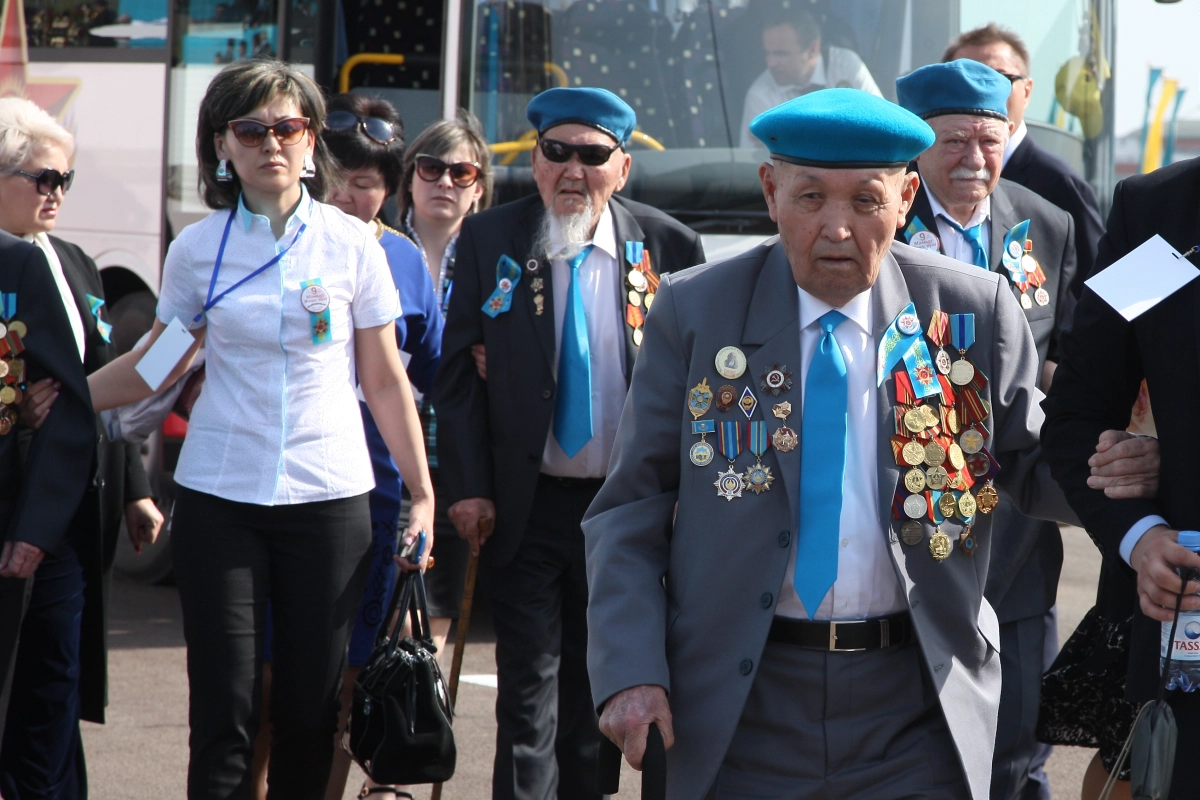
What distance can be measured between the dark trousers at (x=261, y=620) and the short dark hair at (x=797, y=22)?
429cm

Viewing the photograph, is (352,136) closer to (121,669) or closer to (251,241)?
(251,241)

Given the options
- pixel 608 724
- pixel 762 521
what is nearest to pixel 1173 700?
pixel 762 521

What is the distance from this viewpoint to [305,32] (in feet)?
28.8

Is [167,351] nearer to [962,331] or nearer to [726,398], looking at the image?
[726,398]

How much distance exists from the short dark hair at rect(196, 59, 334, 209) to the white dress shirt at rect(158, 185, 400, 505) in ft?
0.53

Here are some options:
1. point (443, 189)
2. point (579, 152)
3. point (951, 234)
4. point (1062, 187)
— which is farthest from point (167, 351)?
point (1062, 187)

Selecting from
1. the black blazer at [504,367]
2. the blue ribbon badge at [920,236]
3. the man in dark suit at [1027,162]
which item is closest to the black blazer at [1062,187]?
the man in dark suit at [1027,162]

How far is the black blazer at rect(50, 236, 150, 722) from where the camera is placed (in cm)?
477

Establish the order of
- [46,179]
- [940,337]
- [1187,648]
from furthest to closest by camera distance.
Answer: [46,179] < [940,337] < [1187,648]

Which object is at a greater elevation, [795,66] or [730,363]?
[795,66]

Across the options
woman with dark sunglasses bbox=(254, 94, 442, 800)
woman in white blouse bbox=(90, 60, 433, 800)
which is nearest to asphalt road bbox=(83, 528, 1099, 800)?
woman with dark sunglasses bbox=(254, 94, 442, 800)

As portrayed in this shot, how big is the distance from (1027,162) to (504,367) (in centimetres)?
210

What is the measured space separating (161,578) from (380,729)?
5393 millimetres

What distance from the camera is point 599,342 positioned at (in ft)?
15.8
